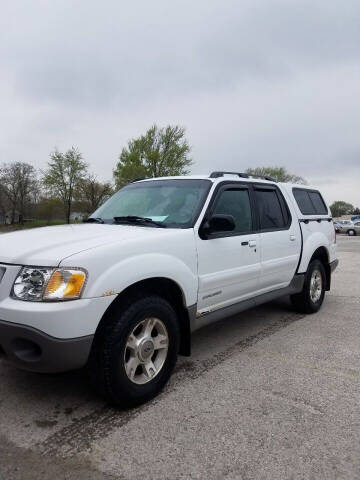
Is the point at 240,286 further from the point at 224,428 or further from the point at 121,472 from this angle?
the point at 121,472

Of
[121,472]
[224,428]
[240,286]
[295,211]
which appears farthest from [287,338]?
[121,472]

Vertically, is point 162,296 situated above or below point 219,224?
below

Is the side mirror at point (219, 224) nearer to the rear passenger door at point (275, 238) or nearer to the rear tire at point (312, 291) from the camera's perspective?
the rear passenger door at point (275, 238)

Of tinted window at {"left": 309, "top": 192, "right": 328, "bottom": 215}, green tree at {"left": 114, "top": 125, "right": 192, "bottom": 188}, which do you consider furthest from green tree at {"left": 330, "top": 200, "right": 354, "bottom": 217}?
tinted window at {"left": 309, "top": 192, "right": 328, "bottom": 215}

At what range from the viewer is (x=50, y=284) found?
8.13 ft

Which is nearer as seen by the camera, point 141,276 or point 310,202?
point 141,276

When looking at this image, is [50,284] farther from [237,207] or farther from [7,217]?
[7,217]

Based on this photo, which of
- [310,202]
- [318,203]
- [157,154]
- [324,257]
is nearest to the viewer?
[310,202]

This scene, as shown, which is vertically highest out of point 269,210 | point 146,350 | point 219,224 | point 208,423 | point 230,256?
point 269,210

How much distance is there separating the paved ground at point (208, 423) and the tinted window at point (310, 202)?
Answer: 212 cm

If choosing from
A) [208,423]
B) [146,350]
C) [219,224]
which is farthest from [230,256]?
[208,423]

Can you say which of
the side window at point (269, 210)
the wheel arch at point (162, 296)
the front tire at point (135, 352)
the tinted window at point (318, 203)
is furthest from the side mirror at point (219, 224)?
the tinted window at point (318, 203)

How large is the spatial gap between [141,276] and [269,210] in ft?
7.74

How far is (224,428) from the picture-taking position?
102 inches
